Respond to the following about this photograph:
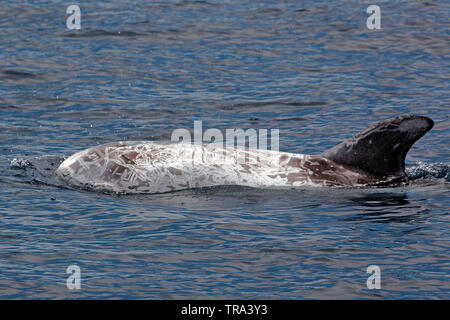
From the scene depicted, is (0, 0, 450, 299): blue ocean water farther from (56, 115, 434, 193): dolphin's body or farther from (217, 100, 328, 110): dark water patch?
(56, 115, 434, 193): dolphin's body

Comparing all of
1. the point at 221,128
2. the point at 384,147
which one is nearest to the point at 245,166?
the point at 384,147

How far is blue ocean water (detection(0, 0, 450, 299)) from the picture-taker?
9461mm

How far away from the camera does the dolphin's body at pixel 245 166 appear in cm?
1286

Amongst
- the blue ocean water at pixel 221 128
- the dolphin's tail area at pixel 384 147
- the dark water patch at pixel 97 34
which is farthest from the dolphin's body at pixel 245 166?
the dark water patch at pixel 97 34

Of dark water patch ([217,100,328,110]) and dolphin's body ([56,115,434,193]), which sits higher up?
dark water patch ([217,100,328,110])

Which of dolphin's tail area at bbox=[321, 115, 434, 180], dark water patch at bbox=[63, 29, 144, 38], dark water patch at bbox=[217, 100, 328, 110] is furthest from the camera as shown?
dark water patch at bbox=[63, 29, 144, 38]

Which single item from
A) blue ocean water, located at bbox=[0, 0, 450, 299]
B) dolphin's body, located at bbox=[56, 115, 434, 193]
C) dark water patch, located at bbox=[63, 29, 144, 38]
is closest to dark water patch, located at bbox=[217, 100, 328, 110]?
blue ocean water, located at bbox=[0, 0, 450, 299]

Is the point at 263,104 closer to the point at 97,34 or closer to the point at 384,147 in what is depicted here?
the point at 384,147

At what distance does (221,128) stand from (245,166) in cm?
542

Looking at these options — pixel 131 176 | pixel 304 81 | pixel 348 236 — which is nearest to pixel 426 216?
pixel 348 236

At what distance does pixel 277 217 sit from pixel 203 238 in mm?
1394

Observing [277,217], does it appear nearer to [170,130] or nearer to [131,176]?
[131,176]

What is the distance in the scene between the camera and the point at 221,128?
18.4 m

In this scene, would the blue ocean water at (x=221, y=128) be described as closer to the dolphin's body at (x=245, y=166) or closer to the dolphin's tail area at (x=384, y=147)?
the dolphin's body at (x=245, y=166)
